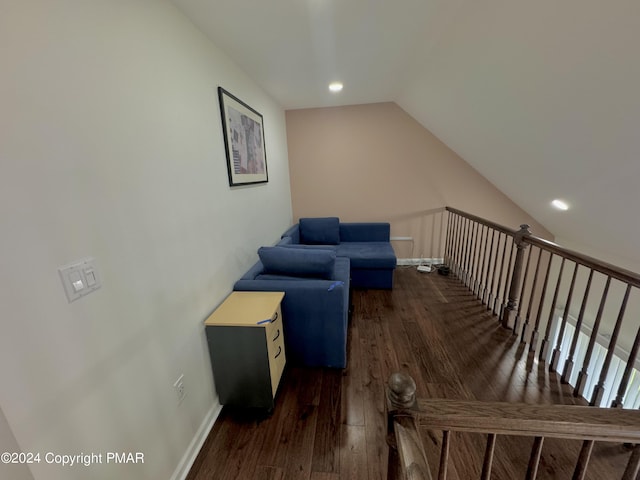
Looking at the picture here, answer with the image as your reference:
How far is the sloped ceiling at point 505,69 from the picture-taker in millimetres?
1381

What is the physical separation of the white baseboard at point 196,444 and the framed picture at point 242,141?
1.61m

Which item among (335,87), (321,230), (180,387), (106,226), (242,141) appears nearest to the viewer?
(106,226)

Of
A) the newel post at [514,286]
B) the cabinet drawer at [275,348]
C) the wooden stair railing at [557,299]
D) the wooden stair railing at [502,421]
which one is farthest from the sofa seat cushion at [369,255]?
the wooden stair railing at [502,421]

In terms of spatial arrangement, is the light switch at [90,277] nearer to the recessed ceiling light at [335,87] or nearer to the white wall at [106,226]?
the white wall at [106,226]

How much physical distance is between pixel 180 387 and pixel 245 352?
368 mm

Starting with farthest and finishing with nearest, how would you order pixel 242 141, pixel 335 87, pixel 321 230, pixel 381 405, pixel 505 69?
pixel 321 230 < pixel 335 87 < pixel 242 141 < pixel 505 69 < pixel 381 405

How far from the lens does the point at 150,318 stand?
1194 mm

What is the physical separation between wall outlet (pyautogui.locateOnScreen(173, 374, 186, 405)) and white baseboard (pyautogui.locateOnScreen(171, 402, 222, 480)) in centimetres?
30

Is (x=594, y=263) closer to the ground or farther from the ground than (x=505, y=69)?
closer to the ground

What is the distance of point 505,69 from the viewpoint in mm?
1822

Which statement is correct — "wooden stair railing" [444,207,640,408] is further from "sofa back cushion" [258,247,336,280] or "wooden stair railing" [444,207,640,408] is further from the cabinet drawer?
the cabinet drawer

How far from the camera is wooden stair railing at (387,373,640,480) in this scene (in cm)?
65

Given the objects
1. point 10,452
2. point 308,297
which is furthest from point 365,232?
point 10,452

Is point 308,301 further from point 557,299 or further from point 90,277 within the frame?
point 557,299
